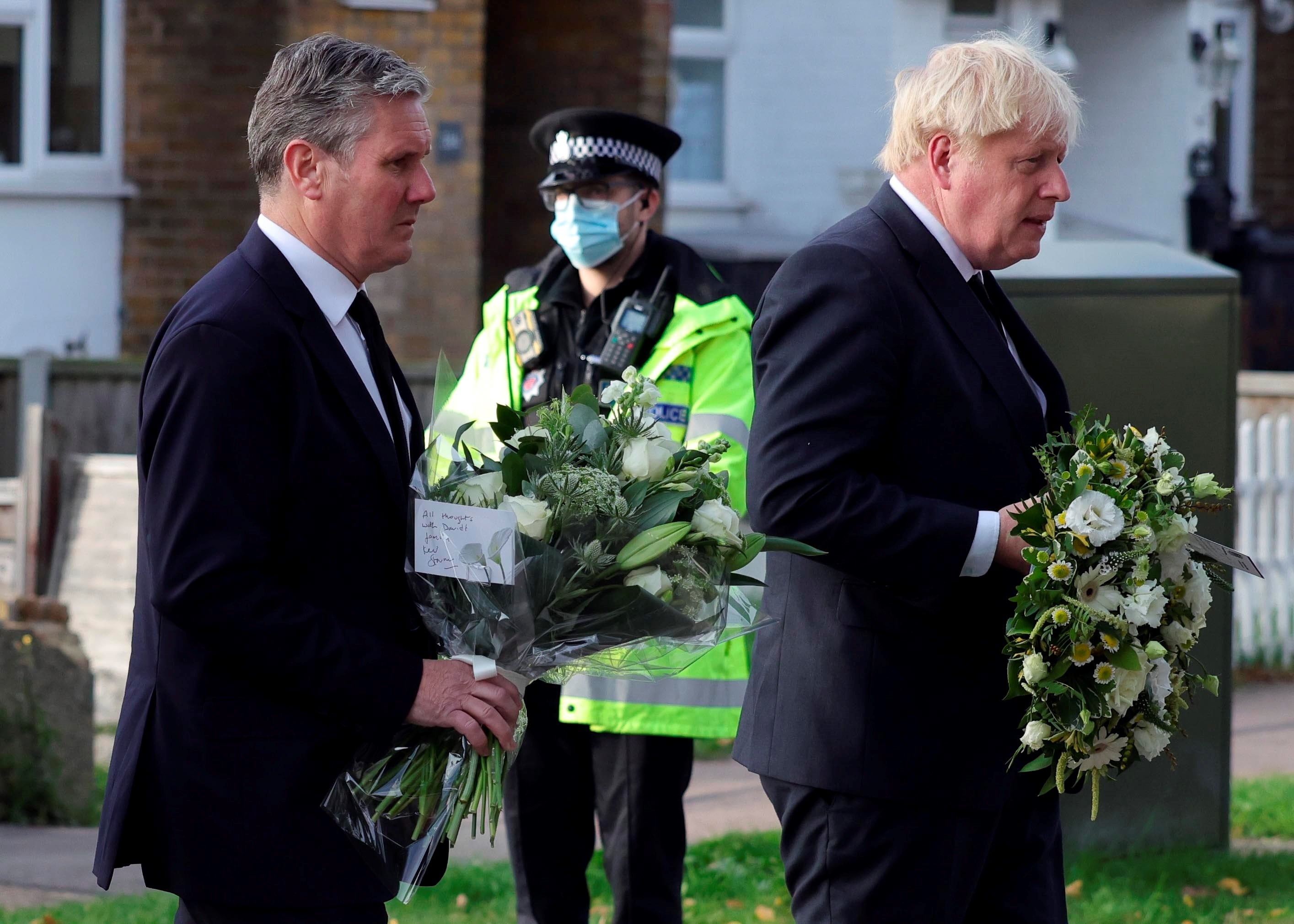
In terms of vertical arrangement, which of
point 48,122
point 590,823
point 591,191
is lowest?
point 590,823

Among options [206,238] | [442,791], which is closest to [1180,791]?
[442,791]

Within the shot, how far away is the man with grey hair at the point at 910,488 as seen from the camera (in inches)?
108

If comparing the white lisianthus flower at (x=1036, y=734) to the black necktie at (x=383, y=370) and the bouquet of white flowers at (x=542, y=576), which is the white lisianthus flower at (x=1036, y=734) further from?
the black necktie at (x=383, y=370)

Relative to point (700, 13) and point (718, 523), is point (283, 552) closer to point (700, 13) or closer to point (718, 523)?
point (718, 523)

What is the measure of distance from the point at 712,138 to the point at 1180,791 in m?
8.26

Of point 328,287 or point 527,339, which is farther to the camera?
point 527,339

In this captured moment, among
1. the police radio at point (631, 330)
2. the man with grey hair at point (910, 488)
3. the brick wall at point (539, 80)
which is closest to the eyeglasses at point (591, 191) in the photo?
the police radio at point (631, 330)

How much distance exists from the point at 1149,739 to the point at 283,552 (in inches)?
56.5

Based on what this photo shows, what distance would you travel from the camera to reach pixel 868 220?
295 cm

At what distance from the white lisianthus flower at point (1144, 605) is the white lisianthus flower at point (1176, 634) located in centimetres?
10

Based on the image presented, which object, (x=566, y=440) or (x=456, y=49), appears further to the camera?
(x=456, y=49)

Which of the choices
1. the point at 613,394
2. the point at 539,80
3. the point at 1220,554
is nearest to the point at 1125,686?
the point at 1220,554

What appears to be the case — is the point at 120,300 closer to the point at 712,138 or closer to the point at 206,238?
the point at 206,238

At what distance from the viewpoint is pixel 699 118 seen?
12648mm
